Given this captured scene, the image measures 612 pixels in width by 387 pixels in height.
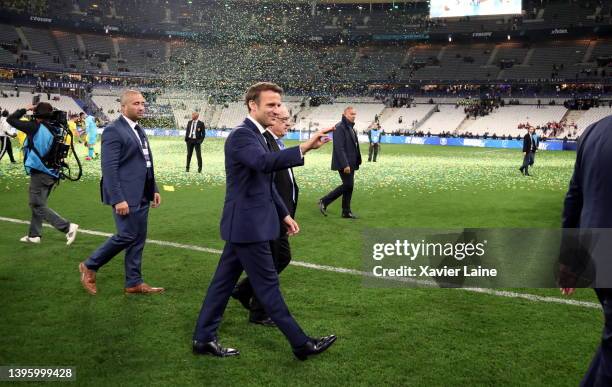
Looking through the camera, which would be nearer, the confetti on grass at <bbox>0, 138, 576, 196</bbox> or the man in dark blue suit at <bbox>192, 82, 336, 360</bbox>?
the man in dark blue suit at <bbox>192, 82, 336, 360</bbox>

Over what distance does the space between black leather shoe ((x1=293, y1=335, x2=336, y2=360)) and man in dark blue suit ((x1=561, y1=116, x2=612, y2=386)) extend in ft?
6.80

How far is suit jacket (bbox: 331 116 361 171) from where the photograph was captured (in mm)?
10625

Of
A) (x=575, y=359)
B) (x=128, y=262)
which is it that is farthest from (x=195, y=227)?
(x=575, y=359)

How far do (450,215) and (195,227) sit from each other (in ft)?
17.7

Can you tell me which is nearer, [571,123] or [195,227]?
[195,227]

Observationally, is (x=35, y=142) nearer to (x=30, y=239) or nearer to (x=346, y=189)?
(x=30, y=239)

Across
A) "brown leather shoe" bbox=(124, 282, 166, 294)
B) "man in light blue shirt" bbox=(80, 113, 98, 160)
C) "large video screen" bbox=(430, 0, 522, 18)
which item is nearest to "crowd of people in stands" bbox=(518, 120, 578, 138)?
"large video screen" bbox=(430, 0, 522, 18)

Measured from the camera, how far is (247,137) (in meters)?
4.05

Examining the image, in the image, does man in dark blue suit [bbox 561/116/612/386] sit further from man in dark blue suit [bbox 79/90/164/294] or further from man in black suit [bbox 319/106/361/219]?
man in black suit [bbox 319/106/361/219]

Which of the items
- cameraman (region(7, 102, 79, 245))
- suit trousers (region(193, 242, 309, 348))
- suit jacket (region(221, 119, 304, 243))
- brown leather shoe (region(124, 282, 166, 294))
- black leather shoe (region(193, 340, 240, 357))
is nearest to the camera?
suit jacket (region(221, 119, 304, 243))

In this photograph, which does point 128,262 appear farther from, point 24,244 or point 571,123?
point 571,123

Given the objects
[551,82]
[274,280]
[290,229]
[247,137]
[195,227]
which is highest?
[551,82]

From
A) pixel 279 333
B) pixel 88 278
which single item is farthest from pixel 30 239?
pixel 279 333

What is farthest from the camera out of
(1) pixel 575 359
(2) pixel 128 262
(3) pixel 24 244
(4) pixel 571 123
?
(4) pixel 571 123
